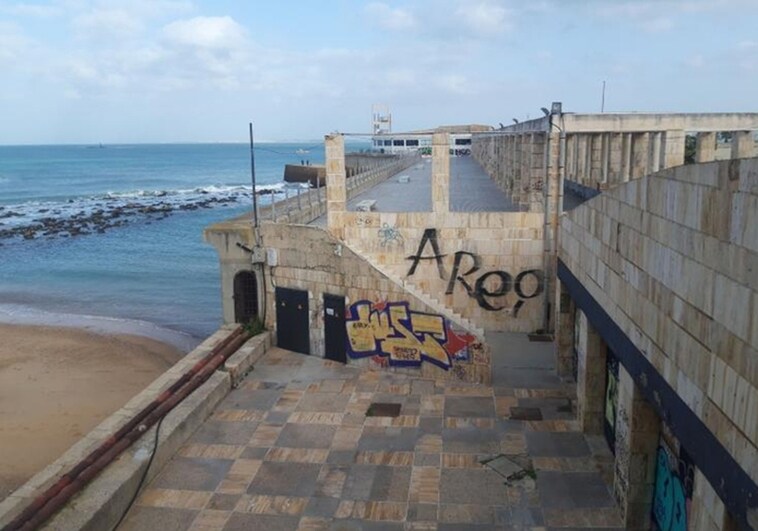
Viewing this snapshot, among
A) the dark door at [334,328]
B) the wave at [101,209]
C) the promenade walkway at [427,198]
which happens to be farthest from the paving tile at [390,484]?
the wave at [101,209]

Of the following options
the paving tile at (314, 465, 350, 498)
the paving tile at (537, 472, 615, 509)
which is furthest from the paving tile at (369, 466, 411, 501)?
the paving tile at (537, 472, 615, 509)

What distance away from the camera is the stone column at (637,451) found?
36.5 ft

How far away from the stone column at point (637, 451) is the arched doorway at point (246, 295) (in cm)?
1386

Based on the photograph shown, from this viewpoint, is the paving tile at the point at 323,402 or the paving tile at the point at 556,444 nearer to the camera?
the paving tile at the point at 556,444

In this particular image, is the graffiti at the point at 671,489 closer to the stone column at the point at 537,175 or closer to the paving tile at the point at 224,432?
the paving tile at the point at 224,432

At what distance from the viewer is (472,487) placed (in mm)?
13312

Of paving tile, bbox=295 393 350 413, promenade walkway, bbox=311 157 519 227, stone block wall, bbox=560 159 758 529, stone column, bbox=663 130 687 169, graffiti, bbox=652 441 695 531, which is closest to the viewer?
stone block wall, bbox=560 159 758 529

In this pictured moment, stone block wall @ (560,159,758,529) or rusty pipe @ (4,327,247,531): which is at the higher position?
Result: stone block wall @ (560,159,758,529)

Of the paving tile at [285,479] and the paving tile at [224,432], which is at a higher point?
the paving tile at [224,432]

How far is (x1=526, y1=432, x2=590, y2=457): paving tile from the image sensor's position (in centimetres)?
1453

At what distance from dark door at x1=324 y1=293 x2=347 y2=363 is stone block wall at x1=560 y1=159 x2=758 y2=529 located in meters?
10.5

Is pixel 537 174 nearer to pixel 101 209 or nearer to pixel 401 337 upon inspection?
pixel 401 337

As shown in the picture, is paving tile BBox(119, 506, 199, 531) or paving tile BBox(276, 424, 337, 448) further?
paving tile BBox(276, 424, 337, 448)

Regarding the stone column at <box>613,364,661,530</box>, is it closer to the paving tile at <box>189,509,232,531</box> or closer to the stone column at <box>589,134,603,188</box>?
the paving tile at <box>189,509,232,531</box>
